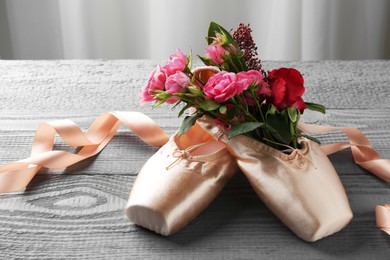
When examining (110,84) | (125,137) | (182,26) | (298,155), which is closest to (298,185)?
(298,155)

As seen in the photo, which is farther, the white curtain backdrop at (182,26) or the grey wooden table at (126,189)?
the white curtain backdrop at (182,26)

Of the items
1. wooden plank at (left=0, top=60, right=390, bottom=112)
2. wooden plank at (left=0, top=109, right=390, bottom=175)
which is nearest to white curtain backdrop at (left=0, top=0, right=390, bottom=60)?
wooden plank at (left=0, top=60, right=390, bottom=112)

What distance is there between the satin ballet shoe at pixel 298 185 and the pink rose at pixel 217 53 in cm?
10

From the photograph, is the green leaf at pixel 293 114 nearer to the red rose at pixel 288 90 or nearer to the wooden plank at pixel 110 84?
the red rose at pixel 288 90

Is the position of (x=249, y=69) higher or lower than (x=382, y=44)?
higher

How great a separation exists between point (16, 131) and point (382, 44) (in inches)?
55.1

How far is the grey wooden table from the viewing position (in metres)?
0.75

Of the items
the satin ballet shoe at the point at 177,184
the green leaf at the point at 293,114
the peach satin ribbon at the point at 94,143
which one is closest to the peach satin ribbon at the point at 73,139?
the peach satin ribbon at the point at 94,143

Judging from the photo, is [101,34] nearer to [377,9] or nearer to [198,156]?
[377,9]

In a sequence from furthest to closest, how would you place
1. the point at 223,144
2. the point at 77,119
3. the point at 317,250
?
the point at 77,119 → the point at 223,144 → the point at 317,250

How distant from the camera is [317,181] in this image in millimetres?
778

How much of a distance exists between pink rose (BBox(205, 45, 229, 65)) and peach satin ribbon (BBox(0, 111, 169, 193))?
19 centimetres

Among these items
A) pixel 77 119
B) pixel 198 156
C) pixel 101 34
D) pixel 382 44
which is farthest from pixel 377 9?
pixel 198 156

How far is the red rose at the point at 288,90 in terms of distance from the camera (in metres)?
0.81
